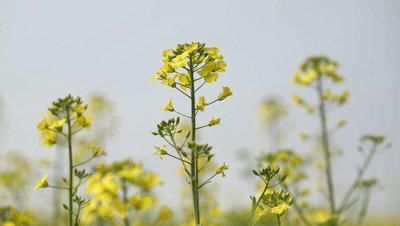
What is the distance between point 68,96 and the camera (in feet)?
10.8

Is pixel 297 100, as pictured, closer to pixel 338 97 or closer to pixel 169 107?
pixel 338 97

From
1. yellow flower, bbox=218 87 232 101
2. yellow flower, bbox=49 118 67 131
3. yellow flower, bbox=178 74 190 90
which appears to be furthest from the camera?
yellow flower, bbox=218 87 232 101

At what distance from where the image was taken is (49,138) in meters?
3.39

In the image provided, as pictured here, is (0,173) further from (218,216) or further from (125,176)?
(125,176)

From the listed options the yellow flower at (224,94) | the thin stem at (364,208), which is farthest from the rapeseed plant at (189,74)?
the thin stem at (364,208)

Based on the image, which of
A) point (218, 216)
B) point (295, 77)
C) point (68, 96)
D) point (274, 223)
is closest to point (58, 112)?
point (68, 96)

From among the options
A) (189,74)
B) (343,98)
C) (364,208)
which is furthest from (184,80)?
(343,98)

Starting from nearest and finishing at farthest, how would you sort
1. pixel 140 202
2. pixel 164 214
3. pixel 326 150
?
pixel 140 202 → pixel 164 214 → pixel 326 150

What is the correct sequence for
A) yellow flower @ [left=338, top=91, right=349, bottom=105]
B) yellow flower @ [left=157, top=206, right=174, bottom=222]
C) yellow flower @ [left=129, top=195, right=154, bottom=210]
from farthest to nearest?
yellow flower @ [left=338, top=91, right=349, bottom=105], yellow flower @ [left=157, top=206, right=174, bottom=222], yellow flower @ [left=129, top=195, right=154, bottom=210]

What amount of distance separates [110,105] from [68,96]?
8458 mm

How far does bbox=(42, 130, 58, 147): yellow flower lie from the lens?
11.1ft

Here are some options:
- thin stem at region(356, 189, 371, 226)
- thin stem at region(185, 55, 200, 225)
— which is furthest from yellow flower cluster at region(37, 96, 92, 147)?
thin stem at region(356, 189, 371, 226)

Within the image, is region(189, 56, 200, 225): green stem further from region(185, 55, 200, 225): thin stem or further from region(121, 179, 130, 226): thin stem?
region(121, 179, 130, 226): thin stem

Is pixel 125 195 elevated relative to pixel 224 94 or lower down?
lower down
